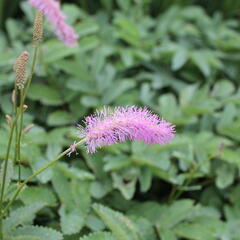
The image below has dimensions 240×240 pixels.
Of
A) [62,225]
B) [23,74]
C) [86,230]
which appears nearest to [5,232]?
[62,225]

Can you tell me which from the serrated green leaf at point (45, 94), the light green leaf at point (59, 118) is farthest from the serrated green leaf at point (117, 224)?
the serrated green leaf at point (45, 94)

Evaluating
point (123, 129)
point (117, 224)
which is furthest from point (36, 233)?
point (123, 129)

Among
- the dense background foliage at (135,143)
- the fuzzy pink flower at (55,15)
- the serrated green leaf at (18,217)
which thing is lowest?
the dense background foliage at (135,143)

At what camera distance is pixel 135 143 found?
2.06m

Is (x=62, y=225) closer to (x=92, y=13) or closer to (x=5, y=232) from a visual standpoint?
(x=5, y=232)

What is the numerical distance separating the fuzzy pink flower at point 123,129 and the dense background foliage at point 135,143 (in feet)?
0.73

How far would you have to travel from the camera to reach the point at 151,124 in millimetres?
1130

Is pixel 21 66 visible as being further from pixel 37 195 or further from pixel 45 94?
pixel 45 94

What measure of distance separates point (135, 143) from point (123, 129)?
95 centimetres

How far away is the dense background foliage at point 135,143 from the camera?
1777 millimetres

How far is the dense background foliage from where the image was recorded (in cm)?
178

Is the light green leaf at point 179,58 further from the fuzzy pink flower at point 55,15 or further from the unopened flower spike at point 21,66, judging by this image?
the unopened flower spike at point 21,66

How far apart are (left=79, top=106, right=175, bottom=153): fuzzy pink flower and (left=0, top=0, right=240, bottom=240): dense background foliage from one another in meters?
0.22

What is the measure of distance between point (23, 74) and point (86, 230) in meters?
0.82
